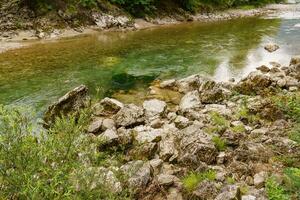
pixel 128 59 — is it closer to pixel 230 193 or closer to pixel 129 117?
pixel 129 117

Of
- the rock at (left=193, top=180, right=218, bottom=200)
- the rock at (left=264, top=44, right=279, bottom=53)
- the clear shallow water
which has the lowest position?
the rock at (left=264, top=44, right=279, bottom=53)

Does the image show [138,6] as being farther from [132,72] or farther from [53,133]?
[53,133]

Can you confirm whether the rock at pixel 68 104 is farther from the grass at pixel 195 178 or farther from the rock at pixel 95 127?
the grass at pixel 195 178

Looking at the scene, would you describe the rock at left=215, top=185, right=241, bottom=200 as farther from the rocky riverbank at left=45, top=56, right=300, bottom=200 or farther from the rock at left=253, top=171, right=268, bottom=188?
the rock at left=253, top=171, right=268, bottom=188

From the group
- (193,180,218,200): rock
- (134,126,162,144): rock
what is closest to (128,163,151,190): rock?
(193,180,218,200): rock

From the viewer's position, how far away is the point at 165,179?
Result: 34.0ft

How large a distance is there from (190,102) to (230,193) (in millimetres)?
8026

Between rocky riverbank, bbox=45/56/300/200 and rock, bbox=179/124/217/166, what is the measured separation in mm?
27

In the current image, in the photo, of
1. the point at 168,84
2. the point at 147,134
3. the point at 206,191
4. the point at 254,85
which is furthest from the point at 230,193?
the point at 168,84

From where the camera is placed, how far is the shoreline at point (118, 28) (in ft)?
103

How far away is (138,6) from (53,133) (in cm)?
3708

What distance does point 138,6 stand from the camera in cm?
4300

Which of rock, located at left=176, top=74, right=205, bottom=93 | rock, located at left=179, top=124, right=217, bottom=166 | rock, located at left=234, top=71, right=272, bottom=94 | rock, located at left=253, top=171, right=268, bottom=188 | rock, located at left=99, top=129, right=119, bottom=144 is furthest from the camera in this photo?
rock, located at left=176, top=74, right=205, bottom=93

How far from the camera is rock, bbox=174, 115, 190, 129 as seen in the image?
46.2 feet
